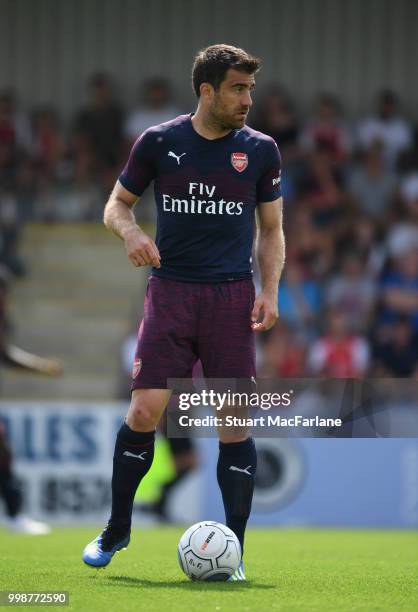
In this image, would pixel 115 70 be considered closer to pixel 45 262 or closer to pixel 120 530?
pixel 45 262

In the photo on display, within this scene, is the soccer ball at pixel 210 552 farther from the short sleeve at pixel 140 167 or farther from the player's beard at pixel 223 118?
the player's beard at pixel 223 118

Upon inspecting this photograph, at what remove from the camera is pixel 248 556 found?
7.72 metres

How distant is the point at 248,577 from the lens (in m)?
6.24

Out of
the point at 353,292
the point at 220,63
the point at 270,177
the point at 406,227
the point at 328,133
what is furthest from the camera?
the point at 328,133

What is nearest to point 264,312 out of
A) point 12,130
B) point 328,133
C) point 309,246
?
point 309,246

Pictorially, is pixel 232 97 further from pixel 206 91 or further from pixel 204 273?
pixel 204 273

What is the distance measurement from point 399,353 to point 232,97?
769cm

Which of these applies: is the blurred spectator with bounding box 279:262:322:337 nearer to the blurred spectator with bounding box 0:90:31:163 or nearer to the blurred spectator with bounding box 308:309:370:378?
the blurred spectator with bounding box 308:309:370:378

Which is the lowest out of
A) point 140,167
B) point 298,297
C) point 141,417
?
point 298,297

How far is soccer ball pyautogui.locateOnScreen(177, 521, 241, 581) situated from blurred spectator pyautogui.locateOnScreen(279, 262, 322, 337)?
7872 mm

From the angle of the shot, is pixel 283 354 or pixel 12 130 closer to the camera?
pixel 283 354

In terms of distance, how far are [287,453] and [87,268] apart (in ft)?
15.2

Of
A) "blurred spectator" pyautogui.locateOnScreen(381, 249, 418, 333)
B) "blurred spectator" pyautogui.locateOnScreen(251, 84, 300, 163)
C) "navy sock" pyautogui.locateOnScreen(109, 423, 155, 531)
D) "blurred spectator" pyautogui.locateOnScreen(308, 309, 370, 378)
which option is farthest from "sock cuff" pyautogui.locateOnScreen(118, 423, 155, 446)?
"blurred spectator" pyautogui.locateOnScreen(251, 84, 300, 163)

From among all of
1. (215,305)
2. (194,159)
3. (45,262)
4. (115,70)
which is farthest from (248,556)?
(115,70)
